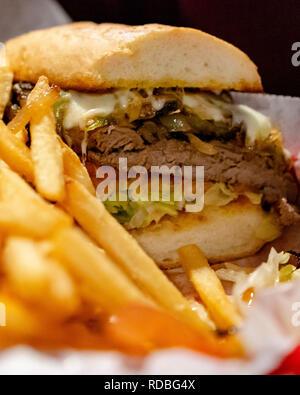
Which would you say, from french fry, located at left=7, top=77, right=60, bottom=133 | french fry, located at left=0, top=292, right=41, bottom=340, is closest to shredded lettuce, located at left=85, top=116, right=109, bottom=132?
french fry, located at left=7, top=77, right=60, bottom=133

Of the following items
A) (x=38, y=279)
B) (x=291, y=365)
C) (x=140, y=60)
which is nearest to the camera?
(x=38, y=279)

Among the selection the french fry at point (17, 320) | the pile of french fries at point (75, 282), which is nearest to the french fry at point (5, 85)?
the pile of french fries at point (75, 282)

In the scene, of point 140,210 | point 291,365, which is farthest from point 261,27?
point 291,365

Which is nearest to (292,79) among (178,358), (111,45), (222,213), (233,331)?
(222,213)

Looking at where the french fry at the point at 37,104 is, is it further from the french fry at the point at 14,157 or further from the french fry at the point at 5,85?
Answer: the french fry at the point at 5,85

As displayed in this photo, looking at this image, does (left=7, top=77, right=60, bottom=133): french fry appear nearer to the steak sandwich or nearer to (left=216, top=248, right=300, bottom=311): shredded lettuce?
the steak sandwich

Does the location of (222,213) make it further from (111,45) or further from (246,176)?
(111,45)

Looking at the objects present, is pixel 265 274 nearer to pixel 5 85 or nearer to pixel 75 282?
pixel 75 282
